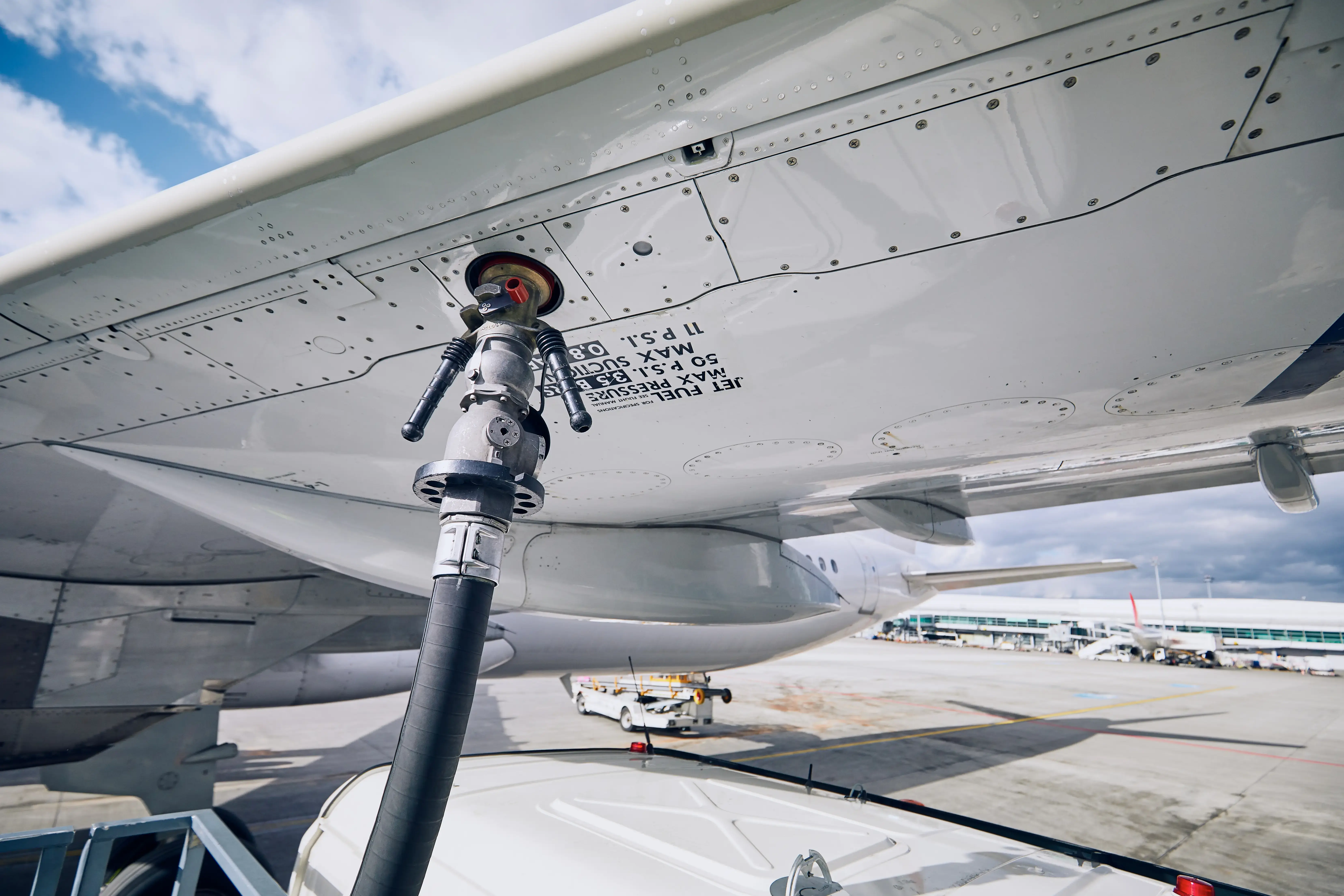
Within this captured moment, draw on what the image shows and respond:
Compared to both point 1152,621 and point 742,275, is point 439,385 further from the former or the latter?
point 1152,621

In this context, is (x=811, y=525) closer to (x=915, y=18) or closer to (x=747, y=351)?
(x=747, y=351)

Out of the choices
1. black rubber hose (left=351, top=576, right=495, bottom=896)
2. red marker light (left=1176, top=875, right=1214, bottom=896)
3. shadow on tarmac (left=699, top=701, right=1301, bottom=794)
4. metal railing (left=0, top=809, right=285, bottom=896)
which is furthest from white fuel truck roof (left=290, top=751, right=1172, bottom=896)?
shadow on tarmac (left=699, top=701, right=1301, bottom=794)

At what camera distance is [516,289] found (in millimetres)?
2148

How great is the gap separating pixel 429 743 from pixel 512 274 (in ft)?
5.17

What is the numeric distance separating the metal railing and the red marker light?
3395mm

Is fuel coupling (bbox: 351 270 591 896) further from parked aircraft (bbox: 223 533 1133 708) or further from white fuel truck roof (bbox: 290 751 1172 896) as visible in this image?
parked aircraft (bbox: 223 533 1133 708)

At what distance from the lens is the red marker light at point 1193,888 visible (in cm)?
215

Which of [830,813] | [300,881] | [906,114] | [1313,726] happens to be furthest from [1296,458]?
[1313,726]

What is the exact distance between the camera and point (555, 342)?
212 cm

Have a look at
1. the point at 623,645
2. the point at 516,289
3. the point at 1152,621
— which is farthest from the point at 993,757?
the point at 1152,621

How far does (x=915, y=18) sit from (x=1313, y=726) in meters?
27.6

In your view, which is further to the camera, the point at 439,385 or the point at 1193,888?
the point at 1193,888

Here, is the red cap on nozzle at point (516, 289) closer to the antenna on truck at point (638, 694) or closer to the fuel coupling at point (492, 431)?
the fuel coupling at point (492, 431)

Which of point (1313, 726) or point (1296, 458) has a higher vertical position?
point (1296, 458)
